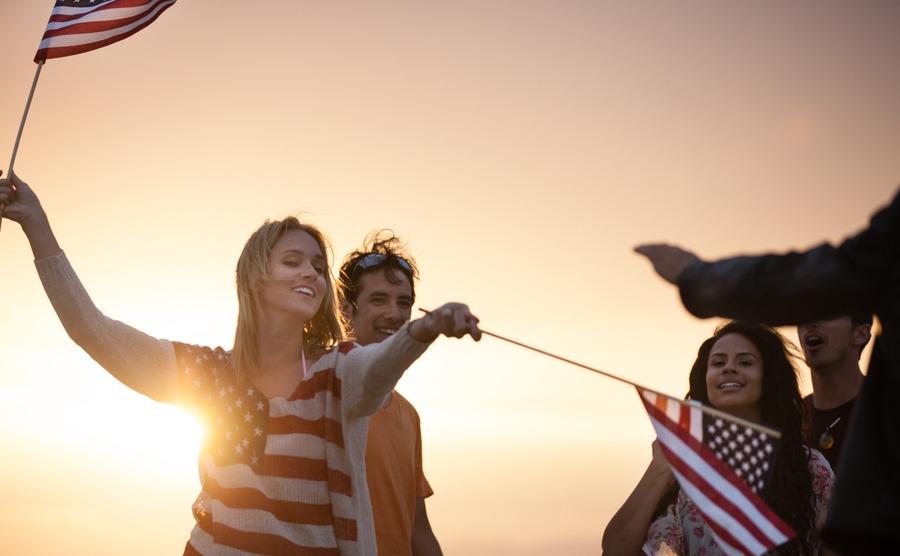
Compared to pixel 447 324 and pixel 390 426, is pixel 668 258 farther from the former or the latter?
pixel 390 426

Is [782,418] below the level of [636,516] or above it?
above

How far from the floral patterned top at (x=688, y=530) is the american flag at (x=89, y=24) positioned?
4298 mm

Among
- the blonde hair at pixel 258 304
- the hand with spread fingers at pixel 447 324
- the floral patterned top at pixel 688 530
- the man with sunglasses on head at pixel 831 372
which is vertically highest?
the blonde hair at pixel 258 304

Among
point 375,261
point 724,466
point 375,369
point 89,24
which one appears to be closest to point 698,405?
point 724,466

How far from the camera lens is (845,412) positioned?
22.3ft

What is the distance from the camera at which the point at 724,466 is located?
3434 mm

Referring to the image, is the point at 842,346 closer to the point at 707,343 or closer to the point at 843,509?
the point at 707,343

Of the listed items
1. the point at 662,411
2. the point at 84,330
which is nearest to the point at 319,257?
the point at 84,330

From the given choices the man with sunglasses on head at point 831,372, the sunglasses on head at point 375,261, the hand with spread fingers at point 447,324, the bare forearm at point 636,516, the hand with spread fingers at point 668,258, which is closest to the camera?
the hand with spread fingers at point 668,258

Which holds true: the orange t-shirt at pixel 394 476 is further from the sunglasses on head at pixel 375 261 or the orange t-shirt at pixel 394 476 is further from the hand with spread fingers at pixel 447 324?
the hand with spread fingers at pixel 447 324

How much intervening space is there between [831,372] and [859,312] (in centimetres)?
488

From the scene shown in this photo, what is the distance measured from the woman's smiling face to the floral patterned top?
0.48 m

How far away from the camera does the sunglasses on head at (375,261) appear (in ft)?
21.6

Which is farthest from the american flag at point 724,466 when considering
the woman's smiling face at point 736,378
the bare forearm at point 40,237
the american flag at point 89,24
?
the american flag at point 89,24
